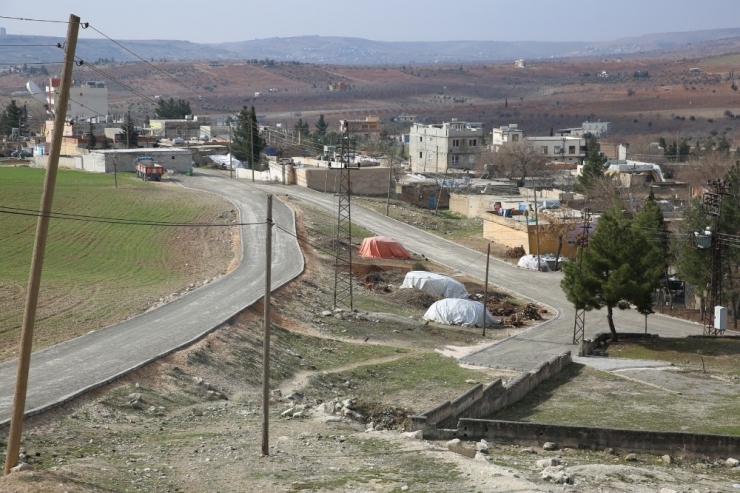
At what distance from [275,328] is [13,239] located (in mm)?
18483

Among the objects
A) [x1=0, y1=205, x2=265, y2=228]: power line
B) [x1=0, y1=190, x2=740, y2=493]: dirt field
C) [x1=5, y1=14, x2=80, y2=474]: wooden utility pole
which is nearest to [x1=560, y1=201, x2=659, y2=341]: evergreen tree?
[x1=0, y1=190, x2=740, y2=493]: dirt field

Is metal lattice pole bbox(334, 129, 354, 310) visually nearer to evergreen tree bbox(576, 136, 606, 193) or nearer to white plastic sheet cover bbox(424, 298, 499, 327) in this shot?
white plastic sheet cover bbox(424, 298, 499, 327)

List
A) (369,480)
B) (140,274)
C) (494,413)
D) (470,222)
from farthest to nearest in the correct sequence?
1. (470,222)
2. (140,274)
3. (494,413)
4. (369,480)

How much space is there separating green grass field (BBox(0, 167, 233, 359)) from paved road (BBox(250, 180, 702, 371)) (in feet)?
29.1

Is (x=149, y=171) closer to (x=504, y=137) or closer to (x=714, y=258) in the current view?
(x=714, y=258)

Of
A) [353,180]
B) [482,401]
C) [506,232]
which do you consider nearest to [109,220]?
[506,232]

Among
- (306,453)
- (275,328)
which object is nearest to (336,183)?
(275,328)

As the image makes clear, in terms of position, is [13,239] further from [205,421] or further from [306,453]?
[306,453]

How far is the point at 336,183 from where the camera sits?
2881 inches

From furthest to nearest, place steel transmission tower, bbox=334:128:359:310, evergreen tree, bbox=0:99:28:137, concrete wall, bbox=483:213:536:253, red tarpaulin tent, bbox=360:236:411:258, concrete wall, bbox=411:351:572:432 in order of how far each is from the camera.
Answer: evergreen tree, bbox=0:99:28:137, concrete wall, bbox=483:213:536:253, red tarpaulin tent, bbox=360:236:411:258, steel transmission tower, bbox=334:128:359:310, concrete wall, bbox=411:351:572:432

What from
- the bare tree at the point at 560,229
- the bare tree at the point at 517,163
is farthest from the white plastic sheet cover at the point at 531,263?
the bare tree at the point at 517,163

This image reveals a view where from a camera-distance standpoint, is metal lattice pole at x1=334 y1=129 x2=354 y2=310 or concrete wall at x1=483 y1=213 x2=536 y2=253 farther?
concrete wall at x1=483 y1=213 x2=536 y2=253

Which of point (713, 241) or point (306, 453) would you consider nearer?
point (306, 453)

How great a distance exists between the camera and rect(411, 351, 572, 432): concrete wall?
22203 mm
